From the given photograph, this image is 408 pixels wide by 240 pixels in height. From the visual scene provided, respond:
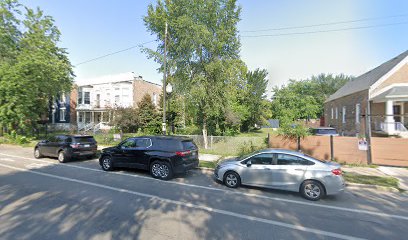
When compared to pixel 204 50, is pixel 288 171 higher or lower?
lower

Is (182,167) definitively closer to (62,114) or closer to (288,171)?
(288,171)

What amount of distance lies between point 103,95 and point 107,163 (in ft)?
78.0

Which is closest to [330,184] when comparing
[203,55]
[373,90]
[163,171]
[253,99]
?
[163,171]

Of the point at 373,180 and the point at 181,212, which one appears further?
the point at 373,180

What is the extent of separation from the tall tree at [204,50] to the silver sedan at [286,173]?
8023 mm

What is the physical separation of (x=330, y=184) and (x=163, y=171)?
5716mm

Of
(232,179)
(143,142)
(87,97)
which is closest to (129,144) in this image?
(143,142)

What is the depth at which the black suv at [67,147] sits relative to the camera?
37.4 ft

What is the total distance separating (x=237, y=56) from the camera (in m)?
16.0

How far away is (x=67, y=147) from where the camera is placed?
11.4 metres

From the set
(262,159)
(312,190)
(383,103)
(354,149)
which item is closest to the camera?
(312,190)

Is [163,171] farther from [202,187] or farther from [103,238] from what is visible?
[103,238]

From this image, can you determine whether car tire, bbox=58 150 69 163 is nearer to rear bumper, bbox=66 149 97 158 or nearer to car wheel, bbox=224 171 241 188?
rear bumper, bbox=66 149 97 158

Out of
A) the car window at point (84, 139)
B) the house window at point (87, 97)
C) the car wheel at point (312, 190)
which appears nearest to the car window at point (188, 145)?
the car wheel at point (312, 190)
